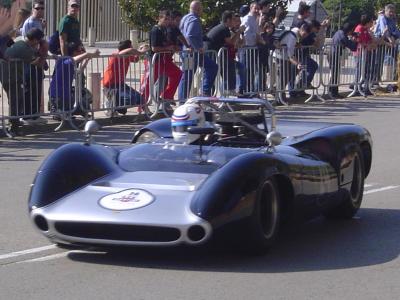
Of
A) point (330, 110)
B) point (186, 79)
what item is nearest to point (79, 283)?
point (186, 79)

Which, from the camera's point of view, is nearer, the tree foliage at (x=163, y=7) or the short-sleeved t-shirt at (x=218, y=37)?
the short-sleeved t-shirt at (x=218, y=37)

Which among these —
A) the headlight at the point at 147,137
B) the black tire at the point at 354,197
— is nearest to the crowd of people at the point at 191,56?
the headlight at the point at 147,137

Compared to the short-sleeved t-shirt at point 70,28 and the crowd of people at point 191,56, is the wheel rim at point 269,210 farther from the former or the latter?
the short-sleeved t-shirt at point 70,28

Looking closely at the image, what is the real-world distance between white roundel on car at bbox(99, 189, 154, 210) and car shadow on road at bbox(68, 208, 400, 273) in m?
0.31

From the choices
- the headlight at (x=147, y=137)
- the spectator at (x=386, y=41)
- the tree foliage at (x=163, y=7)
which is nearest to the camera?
the headlight at (x=147, y=137)

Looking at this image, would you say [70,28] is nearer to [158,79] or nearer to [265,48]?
[158,79]

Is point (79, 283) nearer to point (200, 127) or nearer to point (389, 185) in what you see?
point (200, 127)

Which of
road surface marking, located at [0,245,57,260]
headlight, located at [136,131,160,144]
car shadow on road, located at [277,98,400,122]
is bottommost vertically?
car shadow on road, located at [277,98,400,122]

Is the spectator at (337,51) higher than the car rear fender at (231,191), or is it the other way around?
the car rear fender at (231,191)

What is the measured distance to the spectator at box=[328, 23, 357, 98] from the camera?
834 inches

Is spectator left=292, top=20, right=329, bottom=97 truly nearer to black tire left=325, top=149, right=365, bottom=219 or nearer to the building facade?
black tire left=325, top=149, right=365, bottom=219

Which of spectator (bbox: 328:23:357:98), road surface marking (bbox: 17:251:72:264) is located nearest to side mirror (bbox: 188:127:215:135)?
road surface marking (bbox: 17:251:72:264)

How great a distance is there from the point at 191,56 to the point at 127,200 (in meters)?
10.6

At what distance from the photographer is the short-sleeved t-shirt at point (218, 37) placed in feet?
58.7
